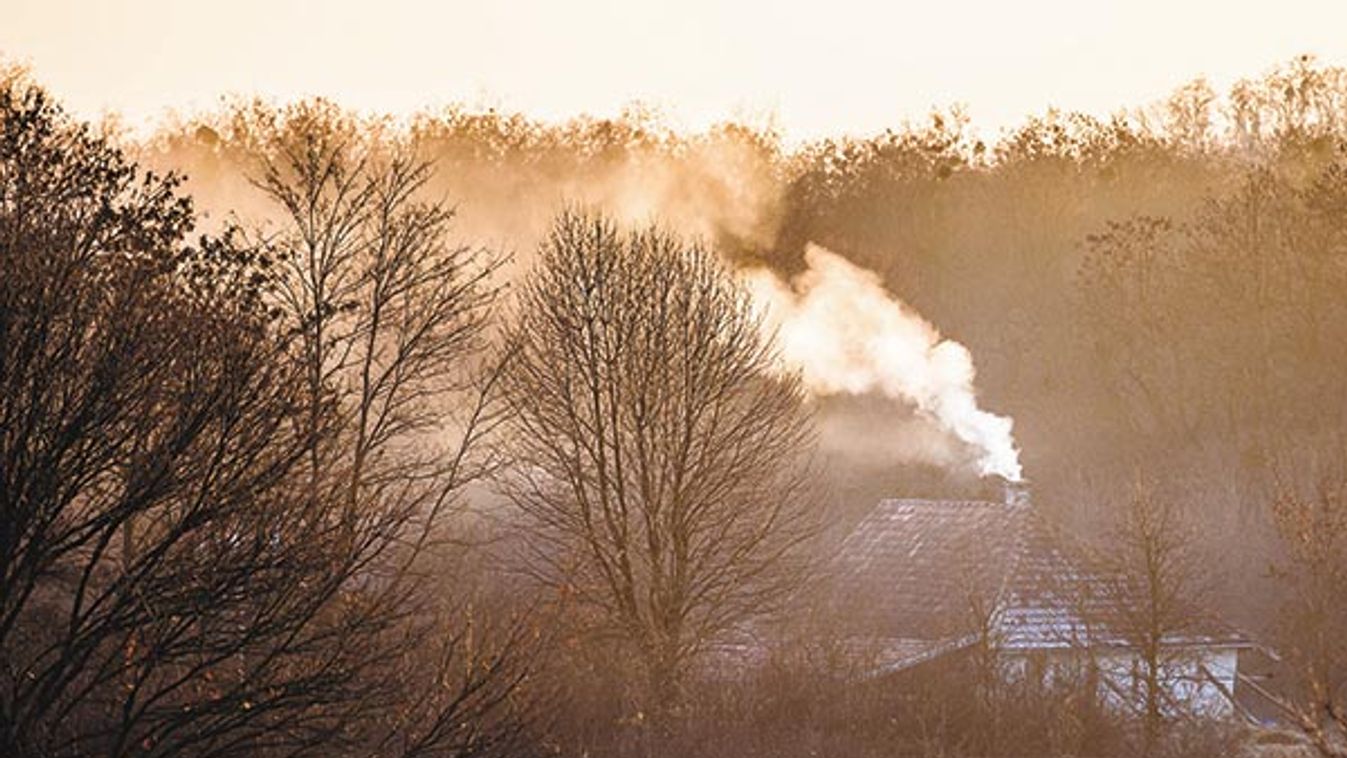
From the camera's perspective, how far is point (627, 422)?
35.4m

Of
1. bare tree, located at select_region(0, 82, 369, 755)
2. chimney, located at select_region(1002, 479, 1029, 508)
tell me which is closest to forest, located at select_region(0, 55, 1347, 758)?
bare tree, located at select_region(0, 82, 369, 755)

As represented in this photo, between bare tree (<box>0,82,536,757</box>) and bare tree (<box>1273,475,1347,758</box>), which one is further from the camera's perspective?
bare tree (<box>1273,475,1347,758</box>)

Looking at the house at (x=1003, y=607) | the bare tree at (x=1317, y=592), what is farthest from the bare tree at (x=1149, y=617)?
the bare tree at (x=1317, y=592)

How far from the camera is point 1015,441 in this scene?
2377 inches

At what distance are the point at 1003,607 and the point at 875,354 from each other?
17.9m

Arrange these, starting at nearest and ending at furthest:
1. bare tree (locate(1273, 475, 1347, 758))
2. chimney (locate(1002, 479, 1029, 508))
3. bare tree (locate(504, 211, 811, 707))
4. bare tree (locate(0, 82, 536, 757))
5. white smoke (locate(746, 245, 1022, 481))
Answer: bare tree (locate(0, 82, 536, 757)), bare tree (locate(504, 211, 811, 707)), bare tree (locate(1273, 475, 1347, 758)), chimney (locate(1002, 479, 1029, 508)), white smoke (locate(746, 245, 1022, 481))

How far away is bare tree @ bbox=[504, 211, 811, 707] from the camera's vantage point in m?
34.3

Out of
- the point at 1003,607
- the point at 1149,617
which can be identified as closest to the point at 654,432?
the point at 1003,607

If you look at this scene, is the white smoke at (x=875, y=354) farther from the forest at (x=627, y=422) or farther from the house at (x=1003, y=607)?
the house at (x=1003, y=607)

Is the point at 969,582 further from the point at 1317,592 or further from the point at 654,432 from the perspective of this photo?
the point at 1317,592

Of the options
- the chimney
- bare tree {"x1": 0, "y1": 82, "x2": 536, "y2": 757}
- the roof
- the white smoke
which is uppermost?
the white smoke

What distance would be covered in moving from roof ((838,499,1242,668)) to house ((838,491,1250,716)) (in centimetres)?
3

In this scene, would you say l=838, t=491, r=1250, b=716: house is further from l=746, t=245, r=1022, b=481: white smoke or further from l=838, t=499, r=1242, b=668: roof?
l=746, t=245, r=1022, b=481: white smoke

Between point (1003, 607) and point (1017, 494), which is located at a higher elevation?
point (1017, 494)
